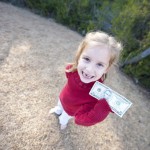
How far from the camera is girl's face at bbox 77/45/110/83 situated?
7.21 ft

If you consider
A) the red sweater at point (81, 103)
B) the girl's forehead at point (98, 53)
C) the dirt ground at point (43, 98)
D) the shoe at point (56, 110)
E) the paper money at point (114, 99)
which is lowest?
the dirt ground at point (43, 98)

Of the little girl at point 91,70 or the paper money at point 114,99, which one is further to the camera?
the little girl at point 91,70

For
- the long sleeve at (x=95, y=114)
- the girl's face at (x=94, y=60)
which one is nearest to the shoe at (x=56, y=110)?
the long sleeve at (x=95, y=114)

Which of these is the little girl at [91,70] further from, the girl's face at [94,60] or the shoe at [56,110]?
the shoe at [56,110]

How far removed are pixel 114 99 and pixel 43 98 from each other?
176 centimetres

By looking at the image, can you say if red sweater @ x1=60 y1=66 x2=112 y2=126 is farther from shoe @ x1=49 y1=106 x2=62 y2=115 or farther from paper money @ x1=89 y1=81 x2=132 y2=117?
shoe @ x1=49 y1=106 x2=62 y2=115

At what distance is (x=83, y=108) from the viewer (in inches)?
96.2

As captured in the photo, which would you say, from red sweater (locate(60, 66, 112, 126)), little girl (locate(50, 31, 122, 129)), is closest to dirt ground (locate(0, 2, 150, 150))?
red sweater (locate(60, 66, 112, 126))

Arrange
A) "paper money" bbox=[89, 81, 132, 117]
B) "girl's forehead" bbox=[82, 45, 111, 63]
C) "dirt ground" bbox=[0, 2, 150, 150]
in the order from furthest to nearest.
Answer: "dirt ground" bbox=[0, 2, 150, 150] < "girl's forehead" bbox=[82, 45, 111, 63] < "paper money" bbox=[89, 81, 132, 117]

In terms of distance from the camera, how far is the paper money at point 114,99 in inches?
77.2

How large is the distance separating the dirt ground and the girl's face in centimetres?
119

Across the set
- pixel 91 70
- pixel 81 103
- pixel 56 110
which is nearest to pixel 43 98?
pixel 56 110

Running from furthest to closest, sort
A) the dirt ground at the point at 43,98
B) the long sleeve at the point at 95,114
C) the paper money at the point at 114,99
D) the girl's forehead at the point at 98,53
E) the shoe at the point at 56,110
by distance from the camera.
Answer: the shoe at the point at 56,110 < the dirt ground at the point at 43,98 < the girl's forehead at the point at 98,53 < the long sleeve at the point at 95,114 < the paper money at the point at 114,99

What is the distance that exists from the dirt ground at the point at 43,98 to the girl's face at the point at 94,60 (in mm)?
1186
